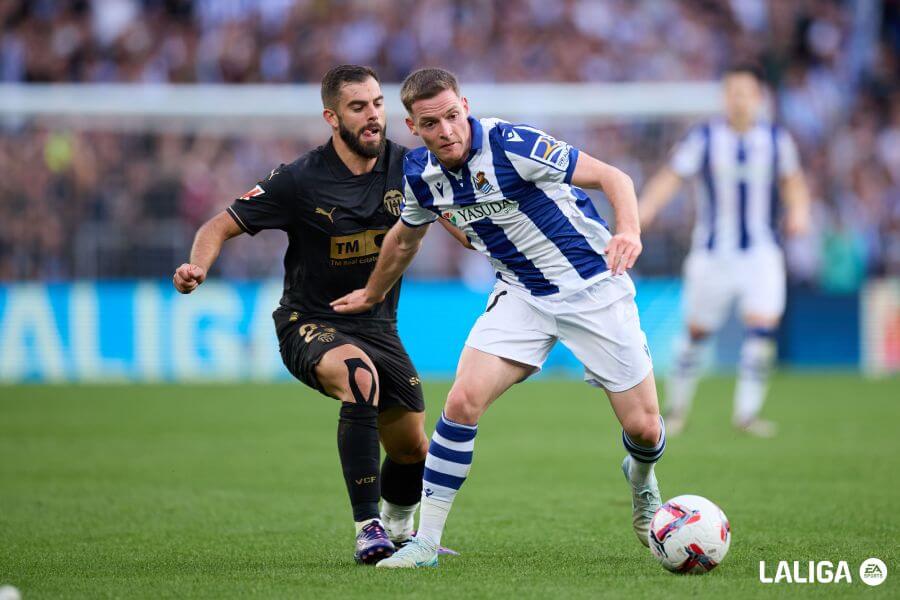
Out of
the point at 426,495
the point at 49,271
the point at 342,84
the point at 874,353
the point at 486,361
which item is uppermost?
the point at 342,84

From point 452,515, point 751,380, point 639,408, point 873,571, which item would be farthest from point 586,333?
point 751,380

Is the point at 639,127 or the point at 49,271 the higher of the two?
the point at 639,127

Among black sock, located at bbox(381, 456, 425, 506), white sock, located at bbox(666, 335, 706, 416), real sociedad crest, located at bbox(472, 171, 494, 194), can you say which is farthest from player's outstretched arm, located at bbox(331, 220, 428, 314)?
white sock, located at bbox(666, 335, 706, 416)

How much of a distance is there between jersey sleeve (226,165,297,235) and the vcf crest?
46 cm

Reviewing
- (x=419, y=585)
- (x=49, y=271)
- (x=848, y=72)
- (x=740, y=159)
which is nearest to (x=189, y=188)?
(x=49, y=271)

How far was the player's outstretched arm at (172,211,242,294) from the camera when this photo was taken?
608 cm

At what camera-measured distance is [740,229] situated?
38.3 ft

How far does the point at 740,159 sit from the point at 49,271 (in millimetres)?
10099

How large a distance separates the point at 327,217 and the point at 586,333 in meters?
1.43

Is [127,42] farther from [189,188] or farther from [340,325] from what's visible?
[340,325]

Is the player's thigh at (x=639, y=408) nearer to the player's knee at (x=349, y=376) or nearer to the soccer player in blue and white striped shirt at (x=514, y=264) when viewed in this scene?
the soccer player in blue and white striped shirt at (x=514, y=264)

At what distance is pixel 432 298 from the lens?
59.9ft

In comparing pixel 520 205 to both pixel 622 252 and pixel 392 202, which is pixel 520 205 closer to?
pixel 622 252

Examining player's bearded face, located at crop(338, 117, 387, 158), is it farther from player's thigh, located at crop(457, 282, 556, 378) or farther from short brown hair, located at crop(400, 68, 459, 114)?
player's thigh, located at crop(457, 282, 556, 378)
